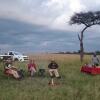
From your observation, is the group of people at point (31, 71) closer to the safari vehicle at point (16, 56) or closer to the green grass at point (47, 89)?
the green grass at point (47, 89)

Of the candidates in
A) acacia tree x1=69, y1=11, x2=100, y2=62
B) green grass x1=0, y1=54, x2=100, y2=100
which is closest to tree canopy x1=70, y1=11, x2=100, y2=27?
acacia tree x1=69, y1=11, x2=100, y2=62

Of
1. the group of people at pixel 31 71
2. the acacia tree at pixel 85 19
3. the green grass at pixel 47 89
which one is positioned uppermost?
the acacia tree at pixel 85 19

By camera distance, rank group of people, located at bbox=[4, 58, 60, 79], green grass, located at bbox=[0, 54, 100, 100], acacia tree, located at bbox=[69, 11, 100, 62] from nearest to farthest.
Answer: green grass, located at bbox=[0, 54, 100, 100]
group of people, located at bbox=[4, 58, 60, 79]
acacia tree, located at bbox=[69, 11, 100, 62]

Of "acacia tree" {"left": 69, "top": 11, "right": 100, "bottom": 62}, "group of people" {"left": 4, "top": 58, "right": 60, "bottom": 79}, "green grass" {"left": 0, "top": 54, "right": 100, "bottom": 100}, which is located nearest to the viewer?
"green grass" {"left": 0, "top": 54, "right": 100, "bottom": 100}

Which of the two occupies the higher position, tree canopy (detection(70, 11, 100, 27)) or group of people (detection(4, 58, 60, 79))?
tree canopy (detection(70, 11, 100, 27))

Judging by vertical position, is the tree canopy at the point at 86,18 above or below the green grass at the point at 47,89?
above

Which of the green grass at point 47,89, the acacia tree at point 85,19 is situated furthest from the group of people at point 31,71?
the acacia tree at point 85,19

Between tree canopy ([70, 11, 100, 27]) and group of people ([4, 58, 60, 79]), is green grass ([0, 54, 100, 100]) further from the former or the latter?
tree canopy ([70, 11, 100, 27])

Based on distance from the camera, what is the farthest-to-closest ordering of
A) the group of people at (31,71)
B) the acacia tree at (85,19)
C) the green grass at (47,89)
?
the acacia tree at (85,19), the group of people at (31,71), the green grass at (47,89)

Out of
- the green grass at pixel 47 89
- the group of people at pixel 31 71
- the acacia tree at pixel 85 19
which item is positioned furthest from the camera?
the acacia tree at pixel 85 19

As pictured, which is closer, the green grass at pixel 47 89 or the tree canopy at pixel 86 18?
the green grass at pixel 47 89

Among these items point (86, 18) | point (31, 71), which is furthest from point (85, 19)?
point (31, 71)

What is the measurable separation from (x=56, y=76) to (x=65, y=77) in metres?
1.89

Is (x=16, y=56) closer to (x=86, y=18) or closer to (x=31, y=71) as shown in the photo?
(x=86, y=18)
